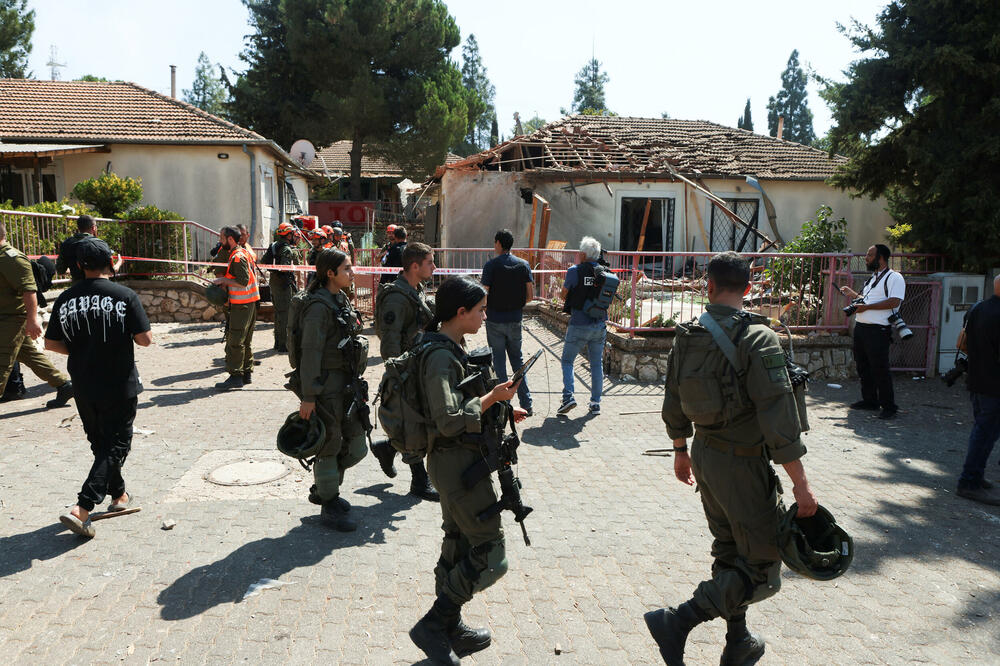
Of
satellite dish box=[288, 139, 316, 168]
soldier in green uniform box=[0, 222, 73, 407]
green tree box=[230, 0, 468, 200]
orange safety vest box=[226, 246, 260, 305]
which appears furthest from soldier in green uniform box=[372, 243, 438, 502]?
green tree box=[230, 0, 468, 200]

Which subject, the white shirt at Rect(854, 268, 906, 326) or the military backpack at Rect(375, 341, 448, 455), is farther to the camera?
the white shirt at Rect(854, 268, 906, 326)

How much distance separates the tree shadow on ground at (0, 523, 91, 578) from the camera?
4023mm

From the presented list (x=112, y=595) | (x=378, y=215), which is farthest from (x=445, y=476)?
(x=378, y=215)

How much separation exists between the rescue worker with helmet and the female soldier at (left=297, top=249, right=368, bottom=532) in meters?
4.18

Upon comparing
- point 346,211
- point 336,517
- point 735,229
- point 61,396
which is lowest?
point 336,517

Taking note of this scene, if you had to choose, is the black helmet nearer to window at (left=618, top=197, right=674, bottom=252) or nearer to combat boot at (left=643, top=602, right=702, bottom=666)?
combat boot at (left=643, top=602, right=702, bottom=666)

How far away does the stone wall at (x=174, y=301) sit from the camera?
1342cm

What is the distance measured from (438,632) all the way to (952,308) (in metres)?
9.83

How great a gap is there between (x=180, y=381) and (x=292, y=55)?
850 inches

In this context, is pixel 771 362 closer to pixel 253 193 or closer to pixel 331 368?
pixel 331 368

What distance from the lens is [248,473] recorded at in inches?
223

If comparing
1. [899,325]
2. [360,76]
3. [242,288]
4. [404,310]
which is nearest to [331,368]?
[404,310]

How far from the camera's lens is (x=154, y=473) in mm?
5609

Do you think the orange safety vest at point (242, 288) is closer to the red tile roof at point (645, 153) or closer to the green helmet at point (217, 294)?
the green helmet at point (217, 294)
